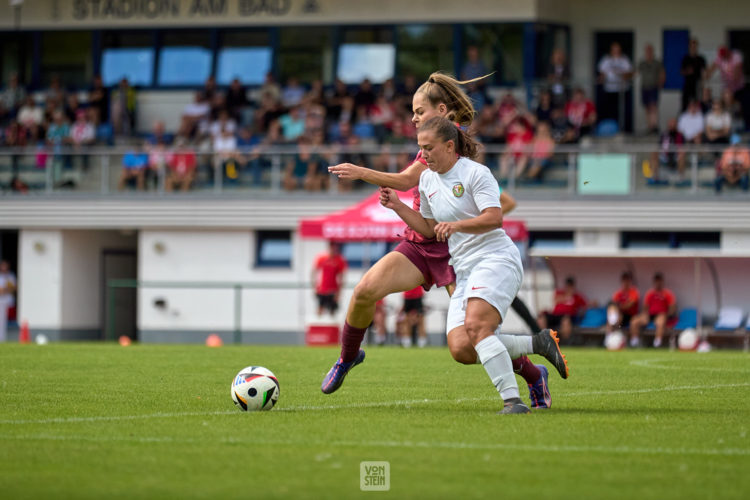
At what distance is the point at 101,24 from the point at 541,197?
1313cm

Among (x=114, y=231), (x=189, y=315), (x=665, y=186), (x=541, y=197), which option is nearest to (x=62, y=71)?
(x=114, y=231)

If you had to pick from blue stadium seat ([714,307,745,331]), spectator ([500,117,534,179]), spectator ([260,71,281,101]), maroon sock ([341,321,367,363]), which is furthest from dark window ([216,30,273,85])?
maroon sock ([341,321,367,363])

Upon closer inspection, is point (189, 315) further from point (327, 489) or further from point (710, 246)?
point (327, 489)

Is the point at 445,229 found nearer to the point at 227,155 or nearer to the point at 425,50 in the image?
the point at 227,155

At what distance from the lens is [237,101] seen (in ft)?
98.8

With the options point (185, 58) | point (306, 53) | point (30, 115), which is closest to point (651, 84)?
point (306, 53)

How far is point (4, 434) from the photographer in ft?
23.4

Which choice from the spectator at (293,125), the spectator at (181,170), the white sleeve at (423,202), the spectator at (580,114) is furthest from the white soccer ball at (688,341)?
the white sleeve at (423,202)

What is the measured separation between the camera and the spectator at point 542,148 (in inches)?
1011

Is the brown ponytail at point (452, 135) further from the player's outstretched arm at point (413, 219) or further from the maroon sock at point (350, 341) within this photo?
the maroon sock at point (350, 341)

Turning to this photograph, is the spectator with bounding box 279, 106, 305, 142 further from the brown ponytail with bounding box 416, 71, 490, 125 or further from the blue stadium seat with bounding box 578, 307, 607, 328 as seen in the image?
the brown ponytail with bounding box 416, 71, 490, 125

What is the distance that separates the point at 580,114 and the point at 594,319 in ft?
14.0

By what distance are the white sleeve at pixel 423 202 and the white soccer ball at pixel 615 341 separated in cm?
1513

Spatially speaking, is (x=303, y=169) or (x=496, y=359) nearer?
(x=496, y=359)
